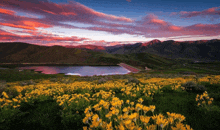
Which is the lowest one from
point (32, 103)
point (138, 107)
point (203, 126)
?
point (32, 103)

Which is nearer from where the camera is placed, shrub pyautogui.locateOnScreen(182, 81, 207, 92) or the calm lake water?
shrub pyautogui.locateOnScreen(182, 81, 207, 92)

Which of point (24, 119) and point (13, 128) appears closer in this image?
point (13, 128)

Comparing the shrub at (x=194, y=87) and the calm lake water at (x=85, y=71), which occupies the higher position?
the shrub at (x=194, y=87)

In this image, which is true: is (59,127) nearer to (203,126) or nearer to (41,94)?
(41,94)

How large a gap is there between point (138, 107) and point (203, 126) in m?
2.65

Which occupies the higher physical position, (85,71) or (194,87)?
(194,87)

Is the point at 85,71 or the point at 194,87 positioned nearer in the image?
the point at 194,87

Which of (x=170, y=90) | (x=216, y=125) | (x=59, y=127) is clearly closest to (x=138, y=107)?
(x=216, y=125)

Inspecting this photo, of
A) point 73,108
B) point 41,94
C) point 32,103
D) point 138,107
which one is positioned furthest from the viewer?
point 41,94

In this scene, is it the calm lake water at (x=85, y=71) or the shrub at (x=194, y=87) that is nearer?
the shrub at (x=194, y=87)

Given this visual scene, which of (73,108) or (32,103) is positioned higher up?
(73,108)

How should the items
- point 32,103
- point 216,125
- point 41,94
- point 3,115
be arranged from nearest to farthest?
point 216,125 < point 3,115 < point 32,103 < point 41,94

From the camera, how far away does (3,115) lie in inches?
174

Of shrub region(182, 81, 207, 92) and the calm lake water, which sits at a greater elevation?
shrub region(182, 81, 207, 92)
